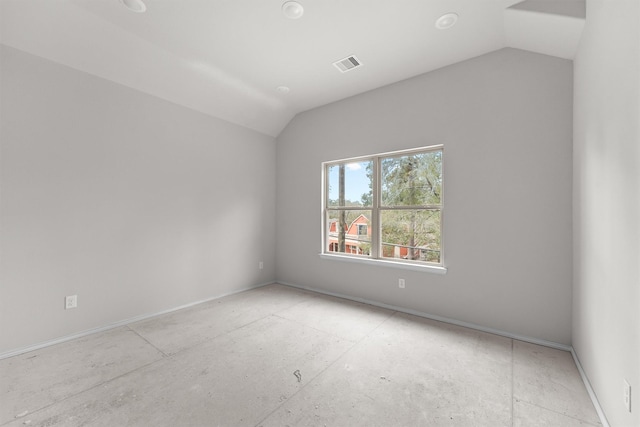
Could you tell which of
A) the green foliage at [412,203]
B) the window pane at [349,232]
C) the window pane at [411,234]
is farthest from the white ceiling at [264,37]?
the window pane at [349,232]

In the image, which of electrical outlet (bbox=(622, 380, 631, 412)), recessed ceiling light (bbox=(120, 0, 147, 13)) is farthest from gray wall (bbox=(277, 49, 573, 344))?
recessed ceiling light (bbox=(120, 0, 147, 13))

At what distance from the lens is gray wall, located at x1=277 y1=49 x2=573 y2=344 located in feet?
7.79

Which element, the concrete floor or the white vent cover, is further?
the white vent cover

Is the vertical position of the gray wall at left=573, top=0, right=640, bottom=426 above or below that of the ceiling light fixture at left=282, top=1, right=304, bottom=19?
below

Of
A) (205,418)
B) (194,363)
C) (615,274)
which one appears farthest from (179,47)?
(615,274)

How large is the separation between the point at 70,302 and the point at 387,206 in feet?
11.8

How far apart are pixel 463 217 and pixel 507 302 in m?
0.92

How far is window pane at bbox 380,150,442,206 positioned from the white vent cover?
3.98 feet

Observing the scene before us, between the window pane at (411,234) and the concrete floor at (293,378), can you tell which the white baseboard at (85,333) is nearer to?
the concrete floor at (293,378)

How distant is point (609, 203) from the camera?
1.51 m

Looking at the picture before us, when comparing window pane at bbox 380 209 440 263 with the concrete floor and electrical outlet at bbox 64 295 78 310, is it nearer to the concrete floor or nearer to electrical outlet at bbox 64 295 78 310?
the concrete floor

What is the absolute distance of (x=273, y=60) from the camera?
292 centimetres

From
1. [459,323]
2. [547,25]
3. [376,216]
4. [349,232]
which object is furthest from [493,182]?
[349,232]

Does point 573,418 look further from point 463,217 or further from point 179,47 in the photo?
point 179,47
